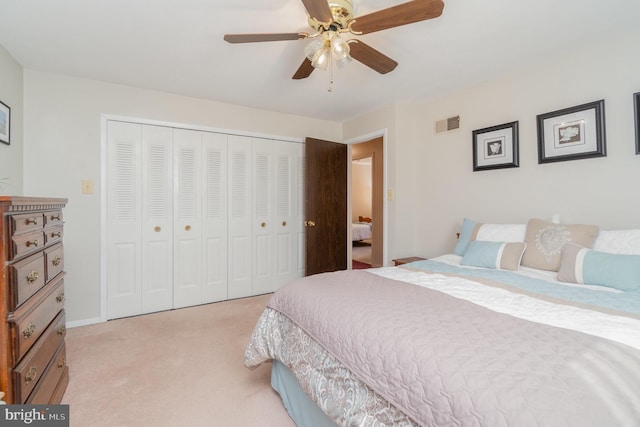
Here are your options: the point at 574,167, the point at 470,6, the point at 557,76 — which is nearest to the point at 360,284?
the point at 470,6

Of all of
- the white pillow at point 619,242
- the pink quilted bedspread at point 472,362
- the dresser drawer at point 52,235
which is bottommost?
the pink quilted bedspread at point 472,362

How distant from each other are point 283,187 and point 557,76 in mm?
2891

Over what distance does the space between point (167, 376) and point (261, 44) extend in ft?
7.88

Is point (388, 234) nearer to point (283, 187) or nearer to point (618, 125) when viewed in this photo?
point (283, 187)

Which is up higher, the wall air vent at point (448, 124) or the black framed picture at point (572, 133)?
the wall air vent at point (448, 124)

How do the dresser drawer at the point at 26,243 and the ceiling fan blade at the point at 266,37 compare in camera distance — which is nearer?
the dresser drawer at the point at 26,243

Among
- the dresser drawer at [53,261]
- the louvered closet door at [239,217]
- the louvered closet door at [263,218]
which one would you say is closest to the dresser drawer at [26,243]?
the dresser drawer at [53,261]

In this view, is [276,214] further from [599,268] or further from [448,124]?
[599,268]

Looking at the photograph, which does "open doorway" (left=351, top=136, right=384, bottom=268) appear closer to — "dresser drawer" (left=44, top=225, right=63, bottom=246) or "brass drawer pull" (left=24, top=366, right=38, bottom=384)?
"dresser drawer" (left=44, top=225, right=63, bottom=246)

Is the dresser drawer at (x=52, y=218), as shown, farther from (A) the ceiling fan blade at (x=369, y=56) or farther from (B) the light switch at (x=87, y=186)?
(A) the ceiling fan blade at (x=369, y=56)

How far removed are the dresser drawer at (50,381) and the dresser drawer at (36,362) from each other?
0.03 metres

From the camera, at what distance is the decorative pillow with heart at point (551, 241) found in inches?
73.4

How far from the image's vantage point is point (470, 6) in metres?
1.70

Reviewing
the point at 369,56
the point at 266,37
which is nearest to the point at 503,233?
the point at 369,56
